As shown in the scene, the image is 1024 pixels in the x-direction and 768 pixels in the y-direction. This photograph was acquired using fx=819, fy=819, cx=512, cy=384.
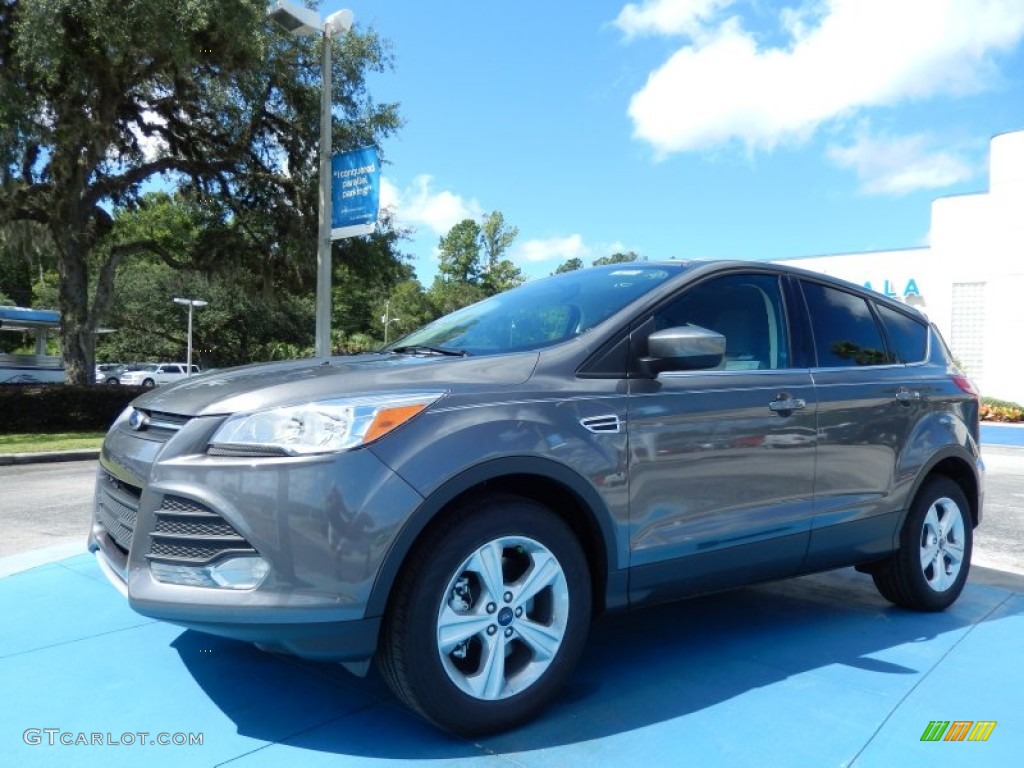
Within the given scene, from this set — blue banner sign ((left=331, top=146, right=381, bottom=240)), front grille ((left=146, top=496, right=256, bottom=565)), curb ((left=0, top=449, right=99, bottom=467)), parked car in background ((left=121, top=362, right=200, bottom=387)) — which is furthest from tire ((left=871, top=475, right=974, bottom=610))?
parked car in background ((left=121, top=362, right=200, bottom=387))

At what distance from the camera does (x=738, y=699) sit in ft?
10.3

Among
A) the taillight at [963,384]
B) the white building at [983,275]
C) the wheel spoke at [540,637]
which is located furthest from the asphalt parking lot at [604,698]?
the white building at [983,275]

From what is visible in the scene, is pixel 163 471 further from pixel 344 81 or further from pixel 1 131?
pixel 344 81

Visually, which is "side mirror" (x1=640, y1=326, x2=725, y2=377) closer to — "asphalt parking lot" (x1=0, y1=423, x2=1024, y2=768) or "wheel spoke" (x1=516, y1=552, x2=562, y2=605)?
"wheel spoke" (x1=516, y1=552, x2=562, y2=605)

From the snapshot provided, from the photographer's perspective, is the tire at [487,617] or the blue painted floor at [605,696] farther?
the blue painted floor at [605,696]

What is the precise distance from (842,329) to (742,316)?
0.71m

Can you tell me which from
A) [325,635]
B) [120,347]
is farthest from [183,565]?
[120,347]

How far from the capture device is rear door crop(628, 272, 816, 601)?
10.2ft

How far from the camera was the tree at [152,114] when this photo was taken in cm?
1398

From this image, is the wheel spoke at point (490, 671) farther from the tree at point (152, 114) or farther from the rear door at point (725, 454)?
the tree at point (152, 114)

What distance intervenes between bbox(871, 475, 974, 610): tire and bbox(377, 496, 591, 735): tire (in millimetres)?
2156

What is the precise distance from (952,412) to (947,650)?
1317mm

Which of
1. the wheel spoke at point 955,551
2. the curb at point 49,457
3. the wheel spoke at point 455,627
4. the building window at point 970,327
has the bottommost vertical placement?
the curb at point 49,457

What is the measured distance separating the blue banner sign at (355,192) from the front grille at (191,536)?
33.6ft
